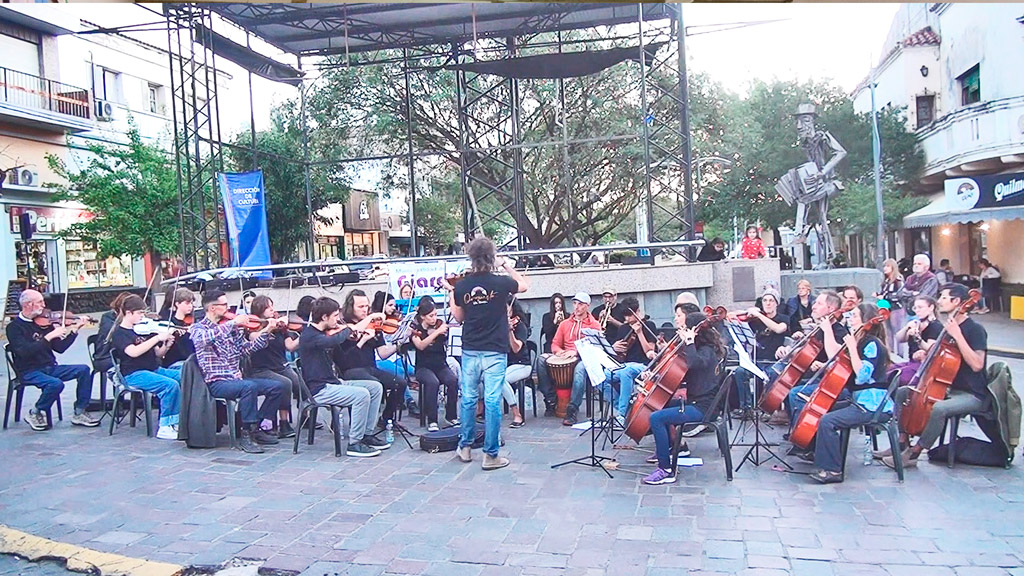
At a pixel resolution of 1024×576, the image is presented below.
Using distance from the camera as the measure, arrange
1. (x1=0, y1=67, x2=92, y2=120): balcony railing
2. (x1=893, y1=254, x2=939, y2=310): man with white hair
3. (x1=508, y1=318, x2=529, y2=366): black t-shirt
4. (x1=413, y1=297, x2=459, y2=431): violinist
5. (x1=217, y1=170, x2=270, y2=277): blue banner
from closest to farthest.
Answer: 1. (x1=413, y1=297, x2=459, y2=431): violinist
2. (x1=508, y1=318, x2=529, y2=366): black t-shirt
3. (x1=893, y1=254, x2=939, y2=310): man with white hair
4. (x1=217, y1=170, x2=270, y2=277): blue banner
5. (x1=0, y1=67, x2=92, y2=120): balcony railing

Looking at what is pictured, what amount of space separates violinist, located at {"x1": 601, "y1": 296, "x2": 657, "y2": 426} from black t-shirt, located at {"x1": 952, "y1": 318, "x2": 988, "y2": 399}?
8.50ft

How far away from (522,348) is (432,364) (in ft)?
3.35

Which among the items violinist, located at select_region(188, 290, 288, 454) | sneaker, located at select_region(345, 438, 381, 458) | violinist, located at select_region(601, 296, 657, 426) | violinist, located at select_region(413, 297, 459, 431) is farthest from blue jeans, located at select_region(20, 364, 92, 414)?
violinist, located at select_region(601, 296, 657, 426)

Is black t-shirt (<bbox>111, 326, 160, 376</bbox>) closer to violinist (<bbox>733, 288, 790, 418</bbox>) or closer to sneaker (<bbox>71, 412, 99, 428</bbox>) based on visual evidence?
sneaker (<bbox>71, 412, 99, 428</bbox>)

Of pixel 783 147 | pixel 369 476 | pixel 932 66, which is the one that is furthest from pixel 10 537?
pixel 932 66

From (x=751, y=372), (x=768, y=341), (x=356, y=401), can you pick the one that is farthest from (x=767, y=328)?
(x=356, y=401)

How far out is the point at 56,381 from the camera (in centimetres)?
806

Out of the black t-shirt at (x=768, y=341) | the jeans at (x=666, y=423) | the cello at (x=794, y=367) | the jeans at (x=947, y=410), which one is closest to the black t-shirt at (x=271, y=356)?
the jeans at (x=666, y=423)

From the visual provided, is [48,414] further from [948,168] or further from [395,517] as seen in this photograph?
[948,168]

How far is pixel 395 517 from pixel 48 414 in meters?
5.08

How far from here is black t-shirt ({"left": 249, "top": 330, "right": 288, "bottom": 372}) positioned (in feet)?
24.9

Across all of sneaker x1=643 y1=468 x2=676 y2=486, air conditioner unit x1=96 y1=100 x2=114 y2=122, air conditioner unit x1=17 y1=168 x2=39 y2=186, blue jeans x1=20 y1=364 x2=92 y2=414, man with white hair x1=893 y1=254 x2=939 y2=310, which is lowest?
sneaker x1=643 y1=468 x2=676 y2=486

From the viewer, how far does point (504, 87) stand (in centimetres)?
1945

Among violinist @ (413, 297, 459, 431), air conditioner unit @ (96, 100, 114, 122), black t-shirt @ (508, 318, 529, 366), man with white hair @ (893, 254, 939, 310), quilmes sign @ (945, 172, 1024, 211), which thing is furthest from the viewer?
air conditioner unit @ (96, 100, 114, 122)
